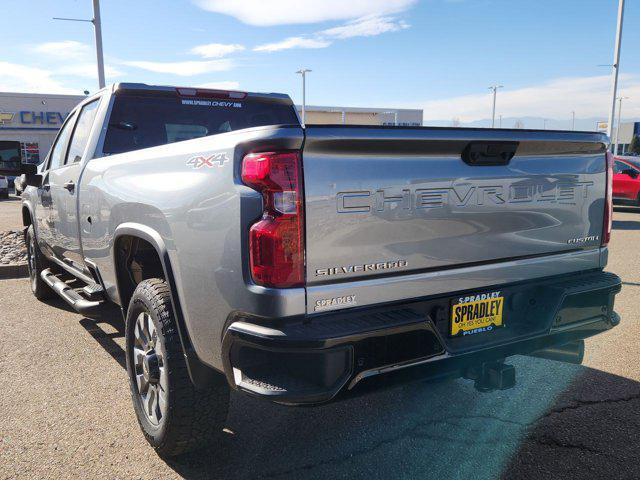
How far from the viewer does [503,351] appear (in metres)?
2.75

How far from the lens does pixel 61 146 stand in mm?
5277

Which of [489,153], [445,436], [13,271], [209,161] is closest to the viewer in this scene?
[209,161]

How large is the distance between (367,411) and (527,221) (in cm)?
156

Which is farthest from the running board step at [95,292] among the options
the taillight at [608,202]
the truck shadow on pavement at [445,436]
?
the taillight at [608,202]

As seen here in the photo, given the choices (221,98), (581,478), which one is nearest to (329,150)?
(581,478)

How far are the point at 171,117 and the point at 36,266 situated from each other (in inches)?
115

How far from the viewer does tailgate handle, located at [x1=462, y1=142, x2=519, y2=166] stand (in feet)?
8.61

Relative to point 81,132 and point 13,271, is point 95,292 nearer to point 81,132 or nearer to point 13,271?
point 81,132

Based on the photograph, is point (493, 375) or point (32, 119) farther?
point (32, 119)

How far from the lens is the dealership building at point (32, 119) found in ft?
126

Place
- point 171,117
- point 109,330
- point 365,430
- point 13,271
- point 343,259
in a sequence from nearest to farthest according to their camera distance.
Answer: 1. point 343,259
2. point 365,430
3. point 171,117
4. point 109,330
5. point 13,271

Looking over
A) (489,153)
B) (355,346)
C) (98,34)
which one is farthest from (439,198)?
(98,34)

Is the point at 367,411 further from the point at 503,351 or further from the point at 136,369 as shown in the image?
the point at 136,369

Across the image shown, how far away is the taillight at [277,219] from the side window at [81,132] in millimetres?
2788
